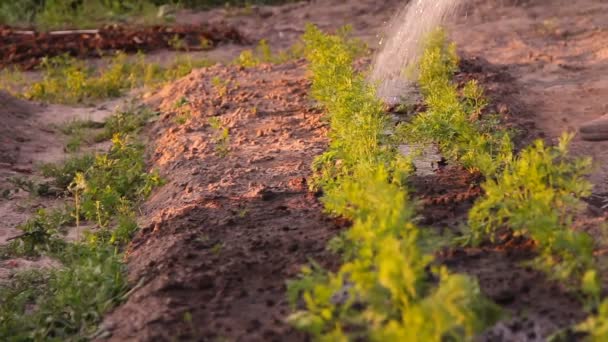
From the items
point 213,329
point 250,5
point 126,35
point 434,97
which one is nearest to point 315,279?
point 213,329

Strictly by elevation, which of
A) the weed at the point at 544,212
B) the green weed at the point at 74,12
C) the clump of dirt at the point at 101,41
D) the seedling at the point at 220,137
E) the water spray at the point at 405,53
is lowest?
the weed at the point at 544,212

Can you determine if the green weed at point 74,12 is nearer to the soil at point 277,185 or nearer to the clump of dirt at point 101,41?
the clump of dirt at point 101,41

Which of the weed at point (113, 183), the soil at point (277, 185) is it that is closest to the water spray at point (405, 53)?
the soil at point (277, 185)

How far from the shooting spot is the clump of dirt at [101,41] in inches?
516

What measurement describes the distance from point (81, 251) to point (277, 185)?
4.00ft

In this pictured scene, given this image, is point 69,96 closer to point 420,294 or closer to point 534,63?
point 534,63

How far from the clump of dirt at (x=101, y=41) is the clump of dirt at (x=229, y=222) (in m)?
4.01

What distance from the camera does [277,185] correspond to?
21.0 ft

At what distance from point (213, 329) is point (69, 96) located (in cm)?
730

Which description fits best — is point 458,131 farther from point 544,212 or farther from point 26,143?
point 26,143

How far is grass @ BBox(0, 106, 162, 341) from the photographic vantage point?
200 inches

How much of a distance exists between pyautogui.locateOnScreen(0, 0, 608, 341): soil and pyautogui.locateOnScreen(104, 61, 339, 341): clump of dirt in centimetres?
1

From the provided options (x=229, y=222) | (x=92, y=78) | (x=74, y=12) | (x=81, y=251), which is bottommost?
(x=81, y=251)

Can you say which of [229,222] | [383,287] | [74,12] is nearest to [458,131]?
[229,222]
